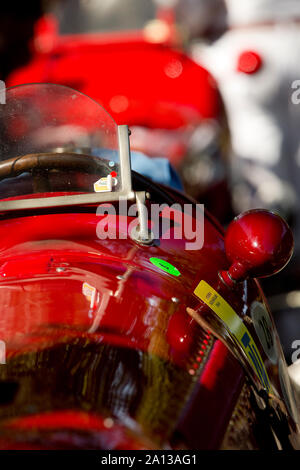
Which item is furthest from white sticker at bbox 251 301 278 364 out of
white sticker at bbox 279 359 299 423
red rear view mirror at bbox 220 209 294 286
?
red rear view mirror at bbox 220 209 294 286

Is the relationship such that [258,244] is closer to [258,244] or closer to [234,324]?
[258,244]

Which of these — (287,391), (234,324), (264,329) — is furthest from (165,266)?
(287,391)

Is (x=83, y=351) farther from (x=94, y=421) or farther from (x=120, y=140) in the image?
(x=120, y=140)

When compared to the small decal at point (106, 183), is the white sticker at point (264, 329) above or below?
below

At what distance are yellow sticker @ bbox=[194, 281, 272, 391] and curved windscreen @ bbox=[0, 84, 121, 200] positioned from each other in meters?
0.37

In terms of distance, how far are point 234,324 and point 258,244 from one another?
190mm

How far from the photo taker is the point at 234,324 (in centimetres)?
134

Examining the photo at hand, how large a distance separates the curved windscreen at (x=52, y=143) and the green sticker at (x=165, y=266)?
255 mm

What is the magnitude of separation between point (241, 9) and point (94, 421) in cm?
393

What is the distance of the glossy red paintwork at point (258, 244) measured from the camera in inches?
51.9

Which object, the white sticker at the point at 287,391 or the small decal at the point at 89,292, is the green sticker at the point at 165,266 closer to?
the small decal at the point at 89,292

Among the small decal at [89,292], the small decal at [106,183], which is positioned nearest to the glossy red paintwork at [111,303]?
the small decal at [89,292]

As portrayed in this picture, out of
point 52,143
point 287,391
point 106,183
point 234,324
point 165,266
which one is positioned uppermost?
point 52,143

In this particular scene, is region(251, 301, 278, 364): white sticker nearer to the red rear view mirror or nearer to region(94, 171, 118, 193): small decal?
the red rear view mirror
